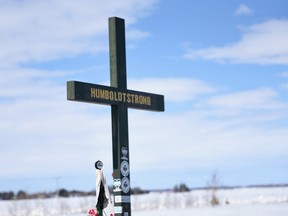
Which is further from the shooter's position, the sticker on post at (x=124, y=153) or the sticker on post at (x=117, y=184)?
the sticker on post at (x=124, y=153)

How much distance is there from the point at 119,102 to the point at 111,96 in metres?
0.23

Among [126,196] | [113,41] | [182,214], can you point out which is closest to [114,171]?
[126,196]

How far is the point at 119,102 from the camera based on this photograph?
12391 mm

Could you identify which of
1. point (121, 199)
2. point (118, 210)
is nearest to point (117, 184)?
point (121, 199)

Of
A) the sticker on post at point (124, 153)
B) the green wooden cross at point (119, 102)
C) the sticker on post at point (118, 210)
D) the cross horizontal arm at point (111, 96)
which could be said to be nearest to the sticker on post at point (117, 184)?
the green wooden cross at point (119, 102)

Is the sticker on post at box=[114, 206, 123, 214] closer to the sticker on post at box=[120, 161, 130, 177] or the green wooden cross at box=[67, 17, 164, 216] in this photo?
the green wooden cross at box=[67, 17, 164, 216]

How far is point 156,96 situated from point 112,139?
148cm

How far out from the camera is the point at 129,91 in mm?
12672

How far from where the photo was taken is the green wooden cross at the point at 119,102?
479 inches

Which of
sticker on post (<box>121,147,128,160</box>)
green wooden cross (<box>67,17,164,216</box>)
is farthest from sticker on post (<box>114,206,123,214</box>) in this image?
sticker on post (<box>121,147,128,160</box>)

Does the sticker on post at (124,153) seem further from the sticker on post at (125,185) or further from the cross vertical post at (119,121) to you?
the sticker on post at (125,185)

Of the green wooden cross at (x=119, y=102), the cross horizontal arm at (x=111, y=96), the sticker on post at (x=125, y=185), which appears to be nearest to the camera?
the cross horizontal arm at (x=111, y=96)

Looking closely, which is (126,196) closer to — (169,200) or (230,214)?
(230,214)

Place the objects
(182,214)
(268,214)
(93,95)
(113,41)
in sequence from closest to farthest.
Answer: (93,95)
(113,41)
(268,214)
(182,214)
